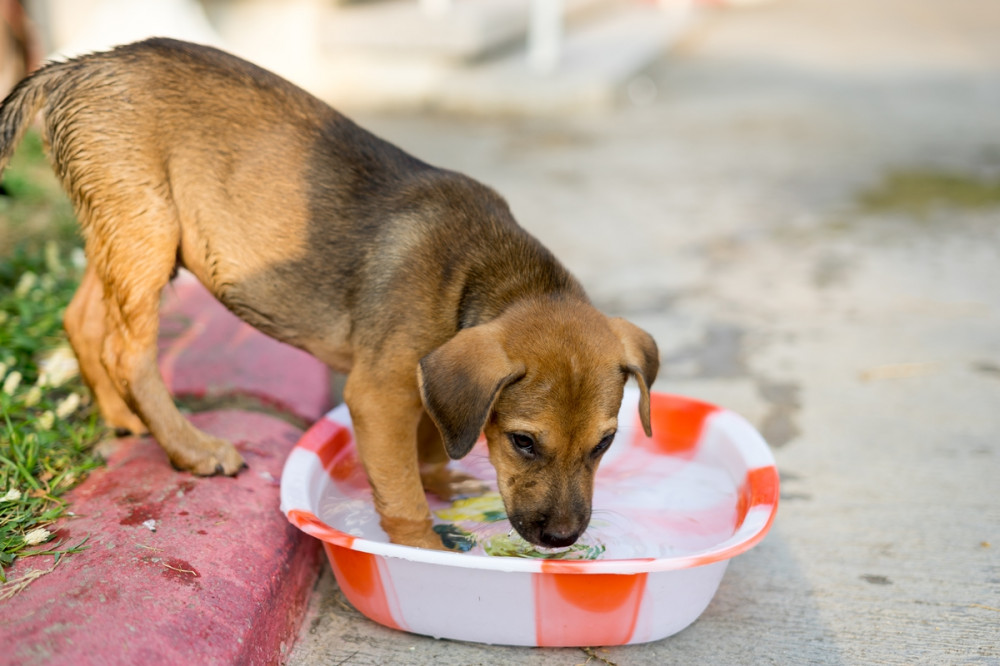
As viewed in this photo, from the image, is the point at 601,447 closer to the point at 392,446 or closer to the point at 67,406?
the point at 392,446

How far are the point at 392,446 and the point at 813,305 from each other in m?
3.59

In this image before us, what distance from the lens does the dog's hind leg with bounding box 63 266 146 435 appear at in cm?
409

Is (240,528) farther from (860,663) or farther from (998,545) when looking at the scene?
(998,545)

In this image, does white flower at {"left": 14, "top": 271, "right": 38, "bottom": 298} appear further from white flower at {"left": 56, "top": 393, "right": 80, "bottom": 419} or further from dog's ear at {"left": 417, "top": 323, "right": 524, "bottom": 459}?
dog's ear at {"left": 417, "top": 323, "right": 524, "bottom": 459}

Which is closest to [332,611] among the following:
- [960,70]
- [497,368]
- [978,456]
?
[497,368]

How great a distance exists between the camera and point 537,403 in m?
3.18

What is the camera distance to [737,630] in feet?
11.1

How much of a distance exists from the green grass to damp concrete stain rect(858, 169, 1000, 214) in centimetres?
618

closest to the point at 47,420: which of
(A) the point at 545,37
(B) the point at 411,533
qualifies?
(B) the point at 411,533

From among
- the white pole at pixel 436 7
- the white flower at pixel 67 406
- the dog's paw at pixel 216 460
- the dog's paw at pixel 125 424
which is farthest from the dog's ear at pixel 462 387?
the white pole at pixel 436 7

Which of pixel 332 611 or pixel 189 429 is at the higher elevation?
pixel 189 429

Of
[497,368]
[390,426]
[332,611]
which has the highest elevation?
[497,368]

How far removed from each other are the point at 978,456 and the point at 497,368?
2.62 metres

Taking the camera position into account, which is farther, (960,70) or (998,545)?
(960,70)
